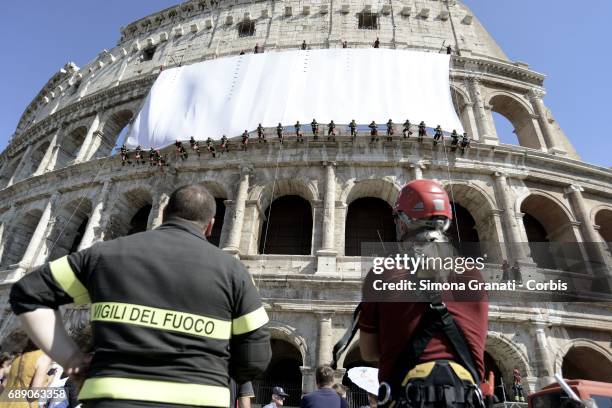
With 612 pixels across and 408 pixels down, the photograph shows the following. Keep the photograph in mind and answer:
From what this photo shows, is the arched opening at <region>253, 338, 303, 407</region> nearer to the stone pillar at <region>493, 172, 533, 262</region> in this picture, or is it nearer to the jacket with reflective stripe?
the stone pillar at <region>493, 172, 533, 262</region>

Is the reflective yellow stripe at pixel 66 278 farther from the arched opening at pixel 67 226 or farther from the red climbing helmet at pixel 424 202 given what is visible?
the arched opening at pixel 67 226

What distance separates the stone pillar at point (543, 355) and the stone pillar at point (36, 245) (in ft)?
62.4

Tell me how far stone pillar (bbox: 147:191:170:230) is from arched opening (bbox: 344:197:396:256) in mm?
7323

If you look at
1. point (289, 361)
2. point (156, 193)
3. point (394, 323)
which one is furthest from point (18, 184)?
point (394, 323)

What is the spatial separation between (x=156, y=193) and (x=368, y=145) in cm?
890

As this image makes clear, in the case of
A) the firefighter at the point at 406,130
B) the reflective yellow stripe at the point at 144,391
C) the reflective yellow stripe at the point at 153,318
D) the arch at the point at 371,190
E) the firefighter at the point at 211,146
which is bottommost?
the reflective yellow stripe at the point at 144,391

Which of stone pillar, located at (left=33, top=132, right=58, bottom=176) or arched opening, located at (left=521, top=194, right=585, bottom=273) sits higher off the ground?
stone pillar, located at (left=33, top=132, right=58, bottom=176)

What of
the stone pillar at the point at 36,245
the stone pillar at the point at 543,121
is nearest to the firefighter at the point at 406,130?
the stone pillar at the point at 543,121

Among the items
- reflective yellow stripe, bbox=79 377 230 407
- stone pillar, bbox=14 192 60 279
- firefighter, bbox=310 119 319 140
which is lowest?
reflective yellow stripe, bbox=79 377 230 407

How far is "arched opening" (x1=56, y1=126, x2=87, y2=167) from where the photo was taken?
21125 millimetres

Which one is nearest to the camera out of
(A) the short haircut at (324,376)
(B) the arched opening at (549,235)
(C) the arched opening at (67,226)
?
(A) the short haircut at (324,376)

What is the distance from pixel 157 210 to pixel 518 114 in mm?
17333

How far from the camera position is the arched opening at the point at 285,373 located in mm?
12531

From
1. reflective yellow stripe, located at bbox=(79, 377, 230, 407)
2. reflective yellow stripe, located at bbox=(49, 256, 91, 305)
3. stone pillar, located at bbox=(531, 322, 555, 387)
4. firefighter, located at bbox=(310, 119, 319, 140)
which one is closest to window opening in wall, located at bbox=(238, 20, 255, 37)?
firefighter, located at bbox=(310, 119, 319, 140)
